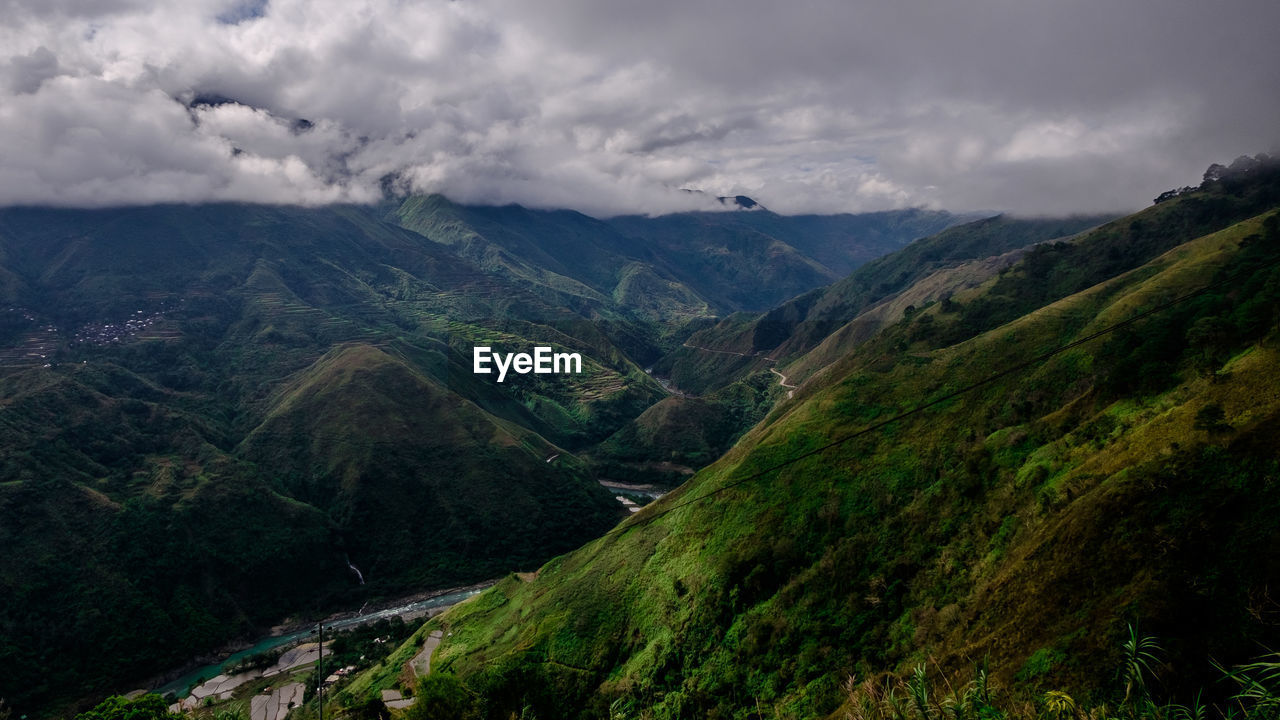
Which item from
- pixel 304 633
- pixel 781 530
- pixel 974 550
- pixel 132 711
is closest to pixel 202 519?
pixel 304 633

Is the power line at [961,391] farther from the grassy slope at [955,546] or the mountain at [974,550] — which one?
the grassy slope at [955,546]

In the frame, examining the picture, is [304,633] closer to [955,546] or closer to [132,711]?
[132,711]

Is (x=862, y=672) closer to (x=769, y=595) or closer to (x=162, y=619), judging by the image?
(x=769, y=595)

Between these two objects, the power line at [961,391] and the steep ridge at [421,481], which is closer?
the power line at [961,391]

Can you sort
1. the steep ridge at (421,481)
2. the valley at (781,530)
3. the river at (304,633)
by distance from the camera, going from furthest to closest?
the steep ridge at (421,481), the river at (304,633), the valley at (781,530)

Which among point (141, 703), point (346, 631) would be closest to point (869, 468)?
point (141, 703)

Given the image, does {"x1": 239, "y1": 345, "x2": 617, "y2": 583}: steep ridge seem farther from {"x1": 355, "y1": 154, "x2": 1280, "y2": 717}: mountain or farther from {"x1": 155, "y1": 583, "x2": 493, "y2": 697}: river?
{"x1": 355, "y1": 154, "x2": 1280, "y2": 717}: mountain

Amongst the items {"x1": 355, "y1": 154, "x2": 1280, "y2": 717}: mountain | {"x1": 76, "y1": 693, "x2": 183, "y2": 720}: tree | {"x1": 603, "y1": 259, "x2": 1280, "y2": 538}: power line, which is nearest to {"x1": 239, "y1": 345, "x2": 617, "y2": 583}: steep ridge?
{"x1": 355, "y1": 154, "x2": 1280, "y2": 717}: mountain

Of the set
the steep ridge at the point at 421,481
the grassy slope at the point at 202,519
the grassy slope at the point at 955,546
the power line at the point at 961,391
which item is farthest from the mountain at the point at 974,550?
the grassy slope at the point at 202,519
